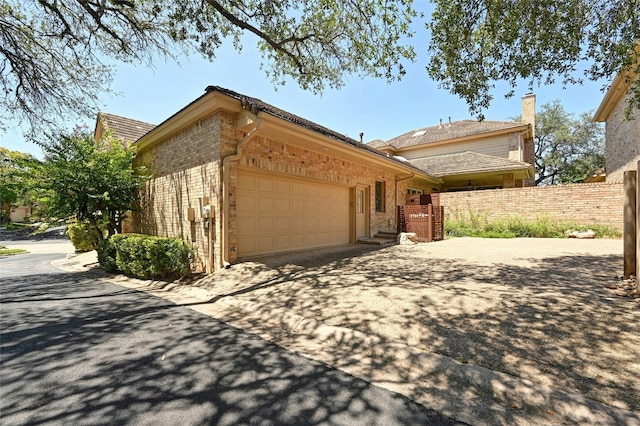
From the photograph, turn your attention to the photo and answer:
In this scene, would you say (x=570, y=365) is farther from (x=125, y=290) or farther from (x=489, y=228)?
(x=489, y=228)

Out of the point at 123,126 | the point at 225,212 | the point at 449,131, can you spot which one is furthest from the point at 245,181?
the point at 449,131

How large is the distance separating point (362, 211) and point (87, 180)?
9405 millimetres

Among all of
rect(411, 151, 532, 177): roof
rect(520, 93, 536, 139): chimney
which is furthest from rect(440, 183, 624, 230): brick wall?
rect(520, 93, 536, 139): chimney

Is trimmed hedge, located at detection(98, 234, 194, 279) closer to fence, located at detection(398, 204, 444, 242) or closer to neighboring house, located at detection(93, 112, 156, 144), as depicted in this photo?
neighboring house, located at detection(93, 112, 156, 144)

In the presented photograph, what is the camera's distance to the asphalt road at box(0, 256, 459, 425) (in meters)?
2.18

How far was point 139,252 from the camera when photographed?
280 inches

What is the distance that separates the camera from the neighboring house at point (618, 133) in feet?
38.6

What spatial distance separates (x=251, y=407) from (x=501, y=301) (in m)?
3.55

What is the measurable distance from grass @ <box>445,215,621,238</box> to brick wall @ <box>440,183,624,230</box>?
22 cm

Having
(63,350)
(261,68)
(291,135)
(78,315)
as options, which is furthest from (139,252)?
(261,68)

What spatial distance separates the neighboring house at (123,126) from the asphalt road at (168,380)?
353 inches

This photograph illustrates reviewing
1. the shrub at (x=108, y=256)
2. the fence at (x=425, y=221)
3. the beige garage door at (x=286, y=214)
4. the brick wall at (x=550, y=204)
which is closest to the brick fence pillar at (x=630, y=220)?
the fence at (x=425, y=221)

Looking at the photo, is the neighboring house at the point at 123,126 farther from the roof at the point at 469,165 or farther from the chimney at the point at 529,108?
the chimney at the point at 529,108

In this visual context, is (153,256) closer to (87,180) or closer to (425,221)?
(87,180)
